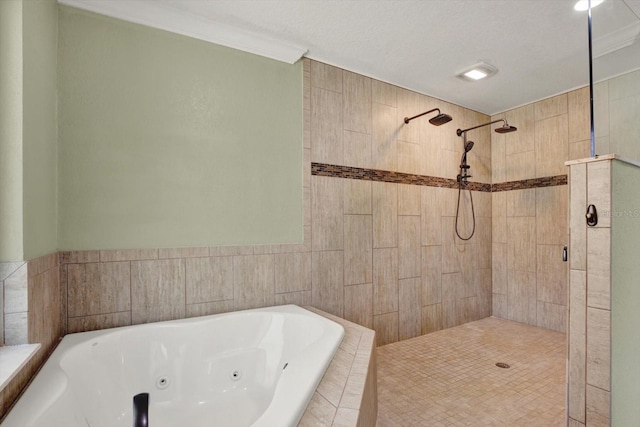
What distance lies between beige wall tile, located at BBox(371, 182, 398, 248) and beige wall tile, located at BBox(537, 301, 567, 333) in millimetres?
1798

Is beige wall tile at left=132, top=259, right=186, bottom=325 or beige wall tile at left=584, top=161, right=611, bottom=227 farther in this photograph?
beige wall tile at left=132, top=259, right=186, bottom=325

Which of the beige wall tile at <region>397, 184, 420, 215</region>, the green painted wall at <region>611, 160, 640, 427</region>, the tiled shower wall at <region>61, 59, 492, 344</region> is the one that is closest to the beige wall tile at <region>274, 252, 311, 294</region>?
the tiled shower wall at <region>61, 59, 492, 344</region>

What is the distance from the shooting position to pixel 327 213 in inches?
98.9

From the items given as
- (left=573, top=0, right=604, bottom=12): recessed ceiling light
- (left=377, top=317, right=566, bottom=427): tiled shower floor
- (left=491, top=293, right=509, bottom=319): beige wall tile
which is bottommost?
(left=377, top=317, right=566, bottom=427): tiled shower floor

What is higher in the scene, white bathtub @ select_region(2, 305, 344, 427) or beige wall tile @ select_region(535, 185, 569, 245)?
beige wall tile @ select_region(535, 185, 569, 245)

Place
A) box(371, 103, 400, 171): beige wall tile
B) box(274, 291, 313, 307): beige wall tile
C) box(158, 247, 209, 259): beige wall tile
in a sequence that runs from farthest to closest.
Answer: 1. box(371, 103, 400, 171): beige wall tile
2. box(274, 291, 313, 307): beige wall tile
3. box(158, 247, 209, 259): beige wall tile

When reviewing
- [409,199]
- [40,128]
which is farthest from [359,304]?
[40,128]

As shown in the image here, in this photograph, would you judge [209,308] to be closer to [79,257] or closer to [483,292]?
[79,257]

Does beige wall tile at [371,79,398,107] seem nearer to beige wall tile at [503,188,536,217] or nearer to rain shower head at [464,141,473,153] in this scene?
rain shower head at [464,141,473,153]

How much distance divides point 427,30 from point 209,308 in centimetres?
238

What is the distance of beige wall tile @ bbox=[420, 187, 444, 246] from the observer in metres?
3.11

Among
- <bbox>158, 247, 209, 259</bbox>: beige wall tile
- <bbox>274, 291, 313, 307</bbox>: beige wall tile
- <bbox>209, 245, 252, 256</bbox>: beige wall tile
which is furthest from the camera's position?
<bbox>274, 291, 313, 307</bbox>: beige wall tile

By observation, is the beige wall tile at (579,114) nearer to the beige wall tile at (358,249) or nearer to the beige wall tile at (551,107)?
the beige wall tile at (551,107)

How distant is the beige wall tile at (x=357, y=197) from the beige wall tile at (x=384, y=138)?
0.78 ft
